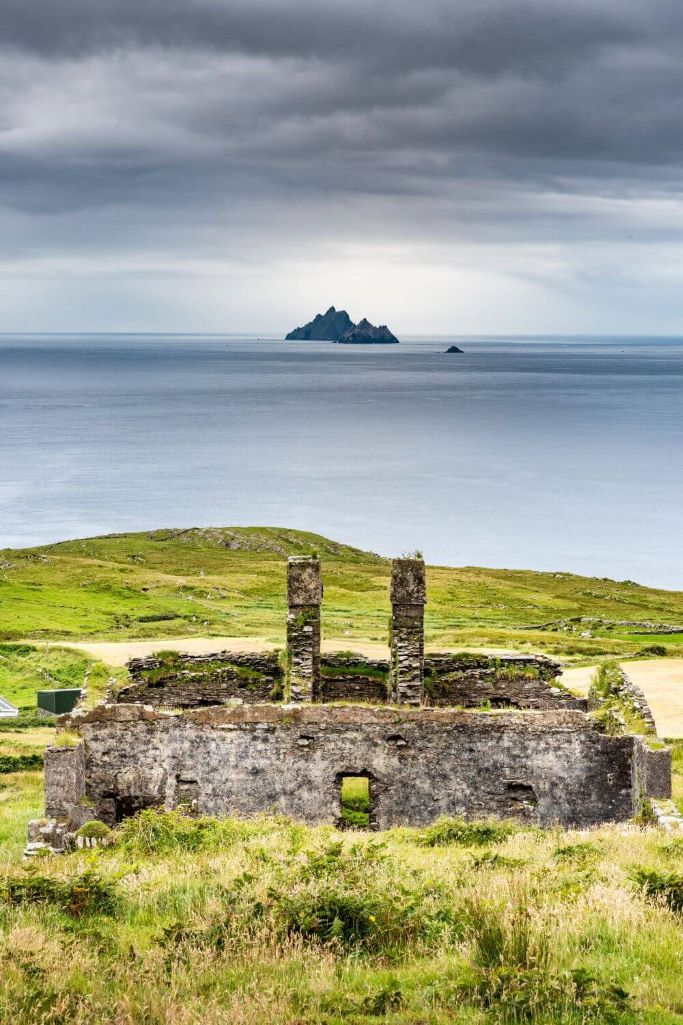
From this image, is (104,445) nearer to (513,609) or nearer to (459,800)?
(513,609)

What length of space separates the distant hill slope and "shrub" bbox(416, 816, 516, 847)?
89.2ft

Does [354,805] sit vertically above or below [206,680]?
below

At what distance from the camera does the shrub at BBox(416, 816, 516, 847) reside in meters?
16.1

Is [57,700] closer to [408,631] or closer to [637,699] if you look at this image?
[408,631]

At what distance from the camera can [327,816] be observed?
19.0 m

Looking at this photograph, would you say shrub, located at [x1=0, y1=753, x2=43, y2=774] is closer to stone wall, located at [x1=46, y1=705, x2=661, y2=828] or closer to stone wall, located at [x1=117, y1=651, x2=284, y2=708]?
stone wall, located at [x1=117, y1=651, x2=284, y2=708]

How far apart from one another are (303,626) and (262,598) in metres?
47.3

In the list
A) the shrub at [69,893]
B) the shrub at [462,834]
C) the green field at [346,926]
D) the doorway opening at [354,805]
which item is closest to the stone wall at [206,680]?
the green field at [346,926]

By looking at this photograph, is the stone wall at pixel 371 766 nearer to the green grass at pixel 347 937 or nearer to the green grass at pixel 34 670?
the green grass at pixel 347 937

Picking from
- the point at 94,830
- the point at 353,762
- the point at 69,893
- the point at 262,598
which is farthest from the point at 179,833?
the point at 262,598

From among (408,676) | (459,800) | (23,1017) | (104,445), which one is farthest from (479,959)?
(104,445)

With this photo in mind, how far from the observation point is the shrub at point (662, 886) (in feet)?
36.5

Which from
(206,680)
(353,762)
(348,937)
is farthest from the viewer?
(206,680)

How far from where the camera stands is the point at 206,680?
23.7 metres
